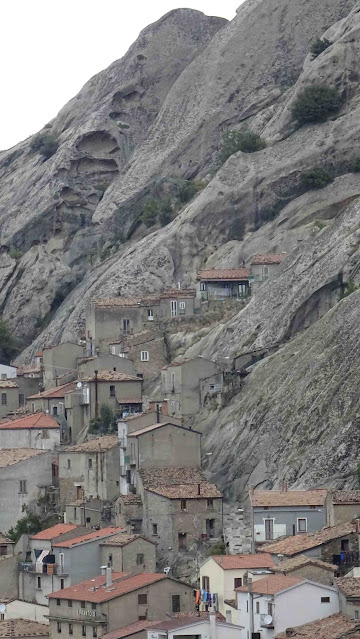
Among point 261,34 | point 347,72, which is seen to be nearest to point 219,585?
point 347,72

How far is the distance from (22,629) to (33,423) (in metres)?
24.7

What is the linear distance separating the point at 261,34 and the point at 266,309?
4951 centimetres

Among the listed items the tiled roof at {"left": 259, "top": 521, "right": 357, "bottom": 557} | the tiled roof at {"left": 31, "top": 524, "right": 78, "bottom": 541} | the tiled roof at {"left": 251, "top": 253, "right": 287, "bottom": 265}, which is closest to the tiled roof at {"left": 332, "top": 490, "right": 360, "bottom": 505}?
the tiled roof at {"left": 259, "top": 521, "right": 357, "bottom": 557}

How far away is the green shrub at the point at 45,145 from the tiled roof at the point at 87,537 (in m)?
74.4

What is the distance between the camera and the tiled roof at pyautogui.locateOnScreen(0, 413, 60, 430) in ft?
416

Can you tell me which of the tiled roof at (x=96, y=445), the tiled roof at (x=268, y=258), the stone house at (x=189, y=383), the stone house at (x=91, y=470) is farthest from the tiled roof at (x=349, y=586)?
the tiled roof at (x=268, y=258)

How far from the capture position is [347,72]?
6078 inches

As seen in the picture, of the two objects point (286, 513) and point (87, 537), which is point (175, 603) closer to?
point (286, 513)

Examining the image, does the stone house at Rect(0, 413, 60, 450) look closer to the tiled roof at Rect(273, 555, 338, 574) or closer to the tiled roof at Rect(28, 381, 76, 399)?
the tiled roof at Rect(28, 381, 76, 399)

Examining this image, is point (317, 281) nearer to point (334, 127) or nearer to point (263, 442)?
point (263, 442)

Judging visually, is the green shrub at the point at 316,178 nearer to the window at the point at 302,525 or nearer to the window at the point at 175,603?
the window at the point at 302,525

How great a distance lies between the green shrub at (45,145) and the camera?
181 m

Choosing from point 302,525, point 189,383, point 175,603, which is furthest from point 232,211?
point 175,603

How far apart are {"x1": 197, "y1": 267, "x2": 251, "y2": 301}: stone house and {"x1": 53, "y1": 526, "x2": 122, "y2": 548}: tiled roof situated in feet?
99.9
